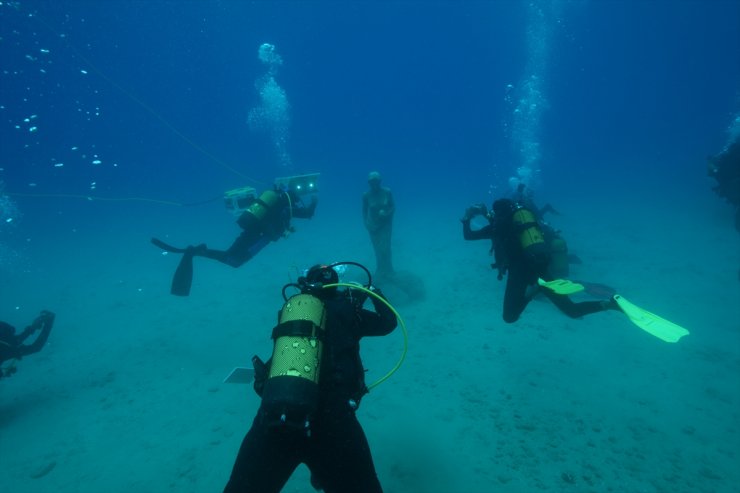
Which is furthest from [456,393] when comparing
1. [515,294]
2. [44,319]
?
[44,319]

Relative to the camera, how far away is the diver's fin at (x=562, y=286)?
531cm

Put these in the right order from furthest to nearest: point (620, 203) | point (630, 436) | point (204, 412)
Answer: point (620, 203)
point (204, 412)
point (630, 436)

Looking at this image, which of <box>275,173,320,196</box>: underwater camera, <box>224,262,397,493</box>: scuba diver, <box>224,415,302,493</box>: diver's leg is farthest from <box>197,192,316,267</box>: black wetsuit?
<box>224,415,302,493</box>: diver's leg

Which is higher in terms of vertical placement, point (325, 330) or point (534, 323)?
point (534, 323)

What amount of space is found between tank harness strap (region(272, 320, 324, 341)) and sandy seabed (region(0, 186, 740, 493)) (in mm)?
1157

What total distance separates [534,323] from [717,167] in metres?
11.7

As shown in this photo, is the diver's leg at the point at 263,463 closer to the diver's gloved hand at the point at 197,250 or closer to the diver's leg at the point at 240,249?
the diver's leg at the point at 240,249

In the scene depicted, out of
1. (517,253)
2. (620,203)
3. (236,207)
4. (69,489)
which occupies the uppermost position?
(620,203)

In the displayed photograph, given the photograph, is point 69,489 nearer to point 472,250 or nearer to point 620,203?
point 472,250

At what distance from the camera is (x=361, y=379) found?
337cm

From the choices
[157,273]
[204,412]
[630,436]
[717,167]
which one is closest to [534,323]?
[630,436]

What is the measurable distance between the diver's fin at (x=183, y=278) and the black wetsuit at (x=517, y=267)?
660 centimetres

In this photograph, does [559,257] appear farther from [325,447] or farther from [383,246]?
[325,447]

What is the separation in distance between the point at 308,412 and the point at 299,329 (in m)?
0.64
